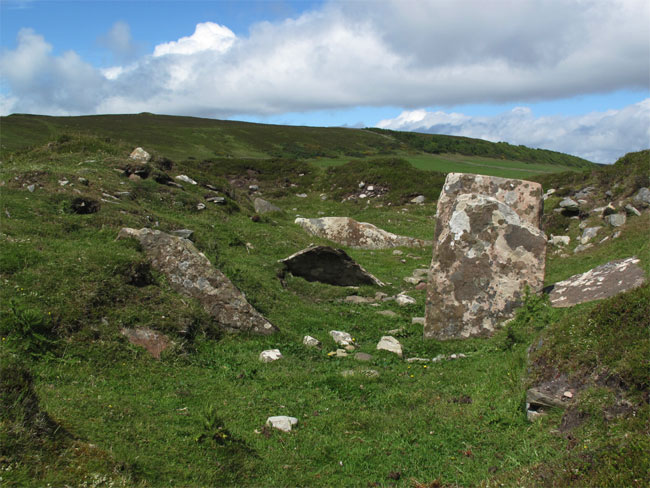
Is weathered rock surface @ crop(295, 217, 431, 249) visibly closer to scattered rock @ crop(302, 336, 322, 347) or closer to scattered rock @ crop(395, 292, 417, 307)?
scattered rock @ crop(395, 292, 417, 307)

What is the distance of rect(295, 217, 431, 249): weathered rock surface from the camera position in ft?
76.4

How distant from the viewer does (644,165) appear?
2202 centimetres

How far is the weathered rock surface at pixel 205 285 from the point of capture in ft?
34.8

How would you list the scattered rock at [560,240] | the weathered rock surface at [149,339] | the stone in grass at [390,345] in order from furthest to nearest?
1. the scattered rock at [560,240]
2. the stone in grass at [390,345]
3. the weathered rock surface at [149,339]

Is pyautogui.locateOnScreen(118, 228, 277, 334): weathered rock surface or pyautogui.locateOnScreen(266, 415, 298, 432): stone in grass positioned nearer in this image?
pyautogui.locateOnScreen(266, 415, 298, 432): stone in grass

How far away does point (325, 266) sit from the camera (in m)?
16.0

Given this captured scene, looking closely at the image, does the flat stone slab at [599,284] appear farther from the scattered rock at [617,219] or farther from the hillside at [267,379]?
the scattered rock at [617,219]

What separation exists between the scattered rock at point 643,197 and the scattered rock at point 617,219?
98 cm

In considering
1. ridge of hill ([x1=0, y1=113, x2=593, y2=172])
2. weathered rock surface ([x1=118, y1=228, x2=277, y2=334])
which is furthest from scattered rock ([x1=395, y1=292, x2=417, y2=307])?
ridge of hill ([x1=0, y1=113, x2=593, y2=172])

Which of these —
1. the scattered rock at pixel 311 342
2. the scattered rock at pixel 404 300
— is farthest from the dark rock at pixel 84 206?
the scattered rock at pixel 404 300

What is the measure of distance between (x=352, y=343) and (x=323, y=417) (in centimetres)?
386

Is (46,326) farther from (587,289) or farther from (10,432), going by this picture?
(587,289)

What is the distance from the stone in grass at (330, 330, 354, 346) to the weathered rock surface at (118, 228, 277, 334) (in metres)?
1.43

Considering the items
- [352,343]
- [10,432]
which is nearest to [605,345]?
[352,343]
